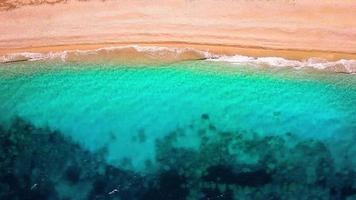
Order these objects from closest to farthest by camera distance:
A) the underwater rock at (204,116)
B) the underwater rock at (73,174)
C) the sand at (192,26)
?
the underwater rock at (73,174) < the underwater rock at (204,116) < the sand at (192,26)

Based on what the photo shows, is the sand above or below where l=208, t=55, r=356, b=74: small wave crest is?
above

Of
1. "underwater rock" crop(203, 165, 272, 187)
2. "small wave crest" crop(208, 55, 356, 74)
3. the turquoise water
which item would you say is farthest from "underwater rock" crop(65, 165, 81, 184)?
"small wave crest" crop(208, 55, 356, 74)

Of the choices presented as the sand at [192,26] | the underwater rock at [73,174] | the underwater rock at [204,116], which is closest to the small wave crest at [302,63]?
the sand at [192,26]

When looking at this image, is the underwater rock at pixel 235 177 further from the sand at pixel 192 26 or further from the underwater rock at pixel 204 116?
the sand at pixel 192 26

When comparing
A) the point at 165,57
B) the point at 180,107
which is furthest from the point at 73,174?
the point at 165,57

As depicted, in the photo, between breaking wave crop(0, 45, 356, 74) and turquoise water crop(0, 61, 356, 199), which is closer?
turquoise water crop(0, 61, 356, 199)

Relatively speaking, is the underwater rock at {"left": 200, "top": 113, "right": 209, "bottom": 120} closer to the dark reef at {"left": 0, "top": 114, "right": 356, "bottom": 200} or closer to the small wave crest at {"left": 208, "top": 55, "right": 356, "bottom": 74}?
the dark reef at {"left": 0, "top": 114, "right": 356, "bottom": 200}
